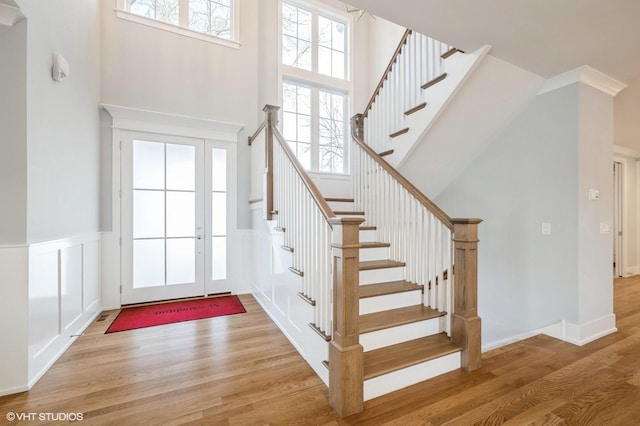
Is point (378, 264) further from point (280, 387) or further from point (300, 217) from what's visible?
point (280, 387)

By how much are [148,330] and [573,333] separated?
4.04 metres

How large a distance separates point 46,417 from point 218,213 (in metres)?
2.61

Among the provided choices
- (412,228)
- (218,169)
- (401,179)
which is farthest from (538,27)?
(218,169)

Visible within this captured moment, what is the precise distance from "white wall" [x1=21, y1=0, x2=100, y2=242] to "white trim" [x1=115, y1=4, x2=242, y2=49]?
0.34 meters

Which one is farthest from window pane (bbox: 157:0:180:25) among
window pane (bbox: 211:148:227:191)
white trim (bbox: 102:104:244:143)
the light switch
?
the light switch

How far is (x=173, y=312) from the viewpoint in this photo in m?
3.25

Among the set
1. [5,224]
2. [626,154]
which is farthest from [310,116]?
[626,154]

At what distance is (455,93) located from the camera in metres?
2.60

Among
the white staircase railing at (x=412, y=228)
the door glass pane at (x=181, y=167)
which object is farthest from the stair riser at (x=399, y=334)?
the door glass pane at (x=181, y=167)

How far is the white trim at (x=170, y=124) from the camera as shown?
3.42m

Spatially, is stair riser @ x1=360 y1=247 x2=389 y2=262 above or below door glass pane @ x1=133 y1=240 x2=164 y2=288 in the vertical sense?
above

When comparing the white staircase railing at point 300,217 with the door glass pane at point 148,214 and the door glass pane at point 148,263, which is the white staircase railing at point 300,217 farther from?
the door glass pane at point 148,263

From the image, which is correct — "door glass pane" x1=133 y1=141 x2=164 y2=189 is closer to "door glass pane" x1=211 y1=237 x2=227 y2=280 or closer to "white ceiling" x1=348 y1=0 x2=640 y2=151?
"door glass pane" x1=211 y1=237 x2=227 y2=280

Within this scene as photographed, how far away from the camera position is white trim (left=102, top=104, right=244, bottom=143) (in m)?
3.42
